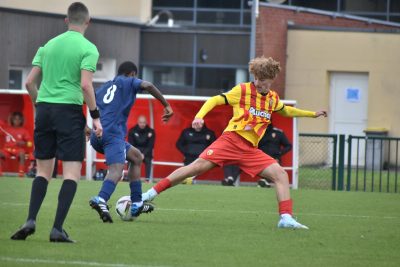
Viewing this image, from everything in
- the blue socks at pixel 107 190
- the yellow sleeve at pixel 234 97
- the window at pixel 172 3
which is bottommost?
the blue socks at pixel 107 190

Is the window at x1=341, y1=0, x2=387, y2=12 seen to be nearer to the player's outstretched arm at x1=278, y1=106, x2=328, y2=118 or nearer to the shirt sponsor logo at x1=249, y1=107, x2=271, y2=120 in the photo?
the player's outstretched arm at x1=278, y1=106, x2=328, y2=118

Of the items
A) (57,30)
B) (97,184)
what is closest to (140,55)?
(57,30)

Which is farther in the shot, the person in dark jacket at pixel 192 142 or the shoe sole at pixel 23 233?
the person in dark jacket at pixel 192 142

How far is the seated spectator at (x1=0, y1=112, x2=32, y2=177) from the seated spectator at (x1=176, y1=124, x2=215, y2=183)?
3.32 metres

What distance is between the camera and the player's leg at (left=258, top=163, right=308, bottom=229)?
11906 mm

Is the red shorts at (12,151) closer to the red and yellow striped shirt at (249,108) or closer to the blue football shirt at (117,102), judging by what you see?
the blue football shirt at (117,102)

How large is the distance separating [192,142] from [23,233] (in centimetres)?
1363

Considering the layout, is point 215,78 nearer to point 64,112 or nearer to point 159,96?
point 159,96

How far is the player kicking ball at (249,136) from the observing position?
39.6 feet

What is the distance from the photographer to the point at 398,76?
33.2 meters

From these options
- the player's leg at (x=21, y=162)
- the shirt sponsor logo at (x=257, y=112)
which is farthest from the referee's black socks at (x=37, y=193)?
the player's leg at (x=21, y=162)

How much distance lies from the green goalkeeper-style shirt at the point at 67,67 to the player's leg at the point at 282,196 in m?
3.06

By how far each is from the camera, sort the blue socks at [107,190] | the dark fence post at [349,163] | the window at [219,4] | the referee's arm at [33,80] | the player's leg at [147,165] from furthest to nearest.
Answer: the window at [219,4] → the player's leg at [147,165] → the dark fence post at [349,163] → the blue socks at [107,190] → the referee's arm at [33,80]

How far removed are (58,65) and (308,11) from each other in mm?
25348
